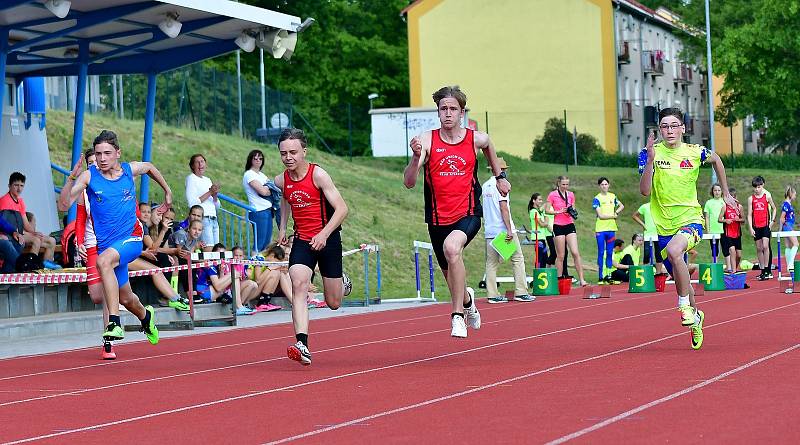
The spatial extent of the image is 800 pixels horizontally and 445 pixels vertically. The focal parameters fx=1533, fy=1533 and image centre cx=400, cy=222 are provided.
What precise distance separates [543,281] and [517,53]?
48.2 m

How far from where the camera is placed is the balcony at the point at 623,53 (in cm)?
7238

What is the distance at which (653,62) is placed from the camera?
262 feet

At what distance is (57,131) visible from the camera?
3209cm

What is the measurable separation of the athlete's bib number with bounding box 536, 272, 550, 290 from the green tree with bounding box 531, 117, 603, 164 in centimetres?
3342

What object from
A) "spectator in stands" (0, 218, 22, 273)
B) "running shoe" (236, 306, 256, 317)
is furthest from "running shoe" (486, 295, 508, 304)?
"spectator in stands" (0, 218, 22, 273)

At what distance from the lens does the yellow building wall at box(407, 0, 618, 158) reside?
234ft

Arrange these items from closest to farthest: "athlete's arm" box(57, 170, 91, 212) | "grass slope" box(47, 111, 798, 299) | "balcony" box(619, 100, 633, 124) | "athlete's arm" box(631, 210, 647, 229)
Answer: "athlete's arm" box(57, 170, 91, 212), "athlete's arm" box(631, 210, 647, 229), "grass slope" box(47, 111, 798, 299), "balcony" box(619, 100, 633, 124)

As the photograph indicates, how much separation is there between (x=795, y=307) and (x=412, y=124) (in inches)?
1593

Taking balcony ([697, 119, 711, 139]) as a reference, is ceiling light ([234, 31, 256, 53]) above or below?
below

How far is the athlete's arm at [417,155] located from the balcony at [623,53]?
60928mm

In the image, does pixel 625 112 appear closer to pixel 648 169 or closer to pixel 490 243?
pixel 490 243

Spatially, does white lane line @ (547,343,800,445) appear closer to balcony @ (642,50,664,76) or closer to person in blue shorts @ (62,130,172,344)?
person in blue shorts @ (62,130,172,344)

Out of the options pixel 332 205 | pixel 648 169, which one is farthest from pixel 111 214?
pixel 648 169

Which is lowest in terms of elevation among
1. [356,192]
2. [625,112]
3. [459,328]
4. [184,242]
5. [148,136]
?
[459,328]
